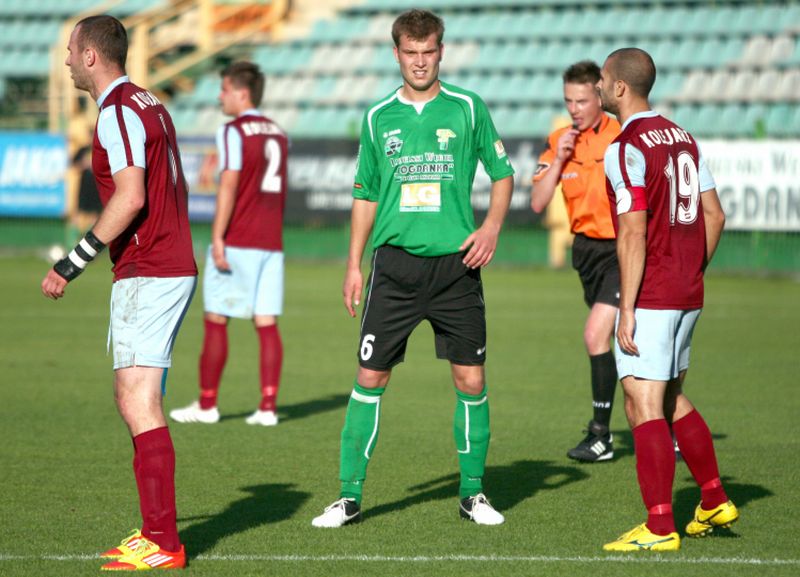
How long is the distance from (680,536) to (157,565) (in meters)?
2.32

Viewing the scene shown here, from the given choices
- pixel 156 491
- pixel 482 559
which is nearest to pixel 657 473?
pixel 482 559

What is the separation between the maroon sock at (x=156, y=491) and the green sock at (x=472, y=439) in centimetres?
152

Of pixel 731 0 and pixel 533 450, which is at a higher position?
pixel 731 0

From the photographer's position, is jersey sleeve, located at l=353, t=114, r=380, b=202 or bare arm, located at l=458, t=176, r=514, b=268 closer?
bare arm, located at l=458, t=176, r=514, b=268

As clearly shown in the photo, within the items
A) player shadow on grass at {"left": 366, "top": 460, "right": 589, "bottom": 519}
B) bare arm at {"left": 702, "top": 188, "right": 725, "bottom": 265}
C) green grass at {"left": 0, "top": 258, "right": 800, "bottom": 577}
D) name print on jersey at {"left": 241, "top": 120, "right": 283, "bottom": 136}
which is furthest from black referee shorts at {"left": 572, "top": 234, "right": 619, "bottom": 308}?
name print on jersey at {"left": 241, "top": 120, "right": 283, "bottom": 136}

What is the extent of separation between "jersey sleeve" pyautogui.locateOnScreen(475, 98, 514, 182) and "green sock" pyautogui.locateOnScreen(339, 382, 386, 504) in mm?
1166

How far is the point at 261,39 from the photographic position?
29016 millimetres

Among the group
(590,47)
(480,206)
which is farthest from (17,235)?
(590,47)

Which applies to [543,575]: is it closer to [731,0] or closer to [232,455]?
[232,455]

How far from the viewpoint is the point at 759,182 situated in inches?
768

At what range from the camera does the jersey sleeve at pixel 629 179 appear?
5.23 meters

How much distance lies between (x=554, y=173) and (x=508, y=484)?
200cm

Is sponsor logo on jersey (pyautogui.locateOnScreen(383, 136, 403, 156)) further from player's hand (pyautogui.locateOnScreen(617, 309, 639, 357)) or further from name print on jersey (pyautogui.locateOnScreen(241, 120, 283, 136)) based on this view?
name print on jersey (pyautogui.locateOnScreen(241, 120, 283, 136))

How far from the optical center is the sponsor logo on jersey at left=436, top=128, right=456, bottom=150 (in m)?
5.80
